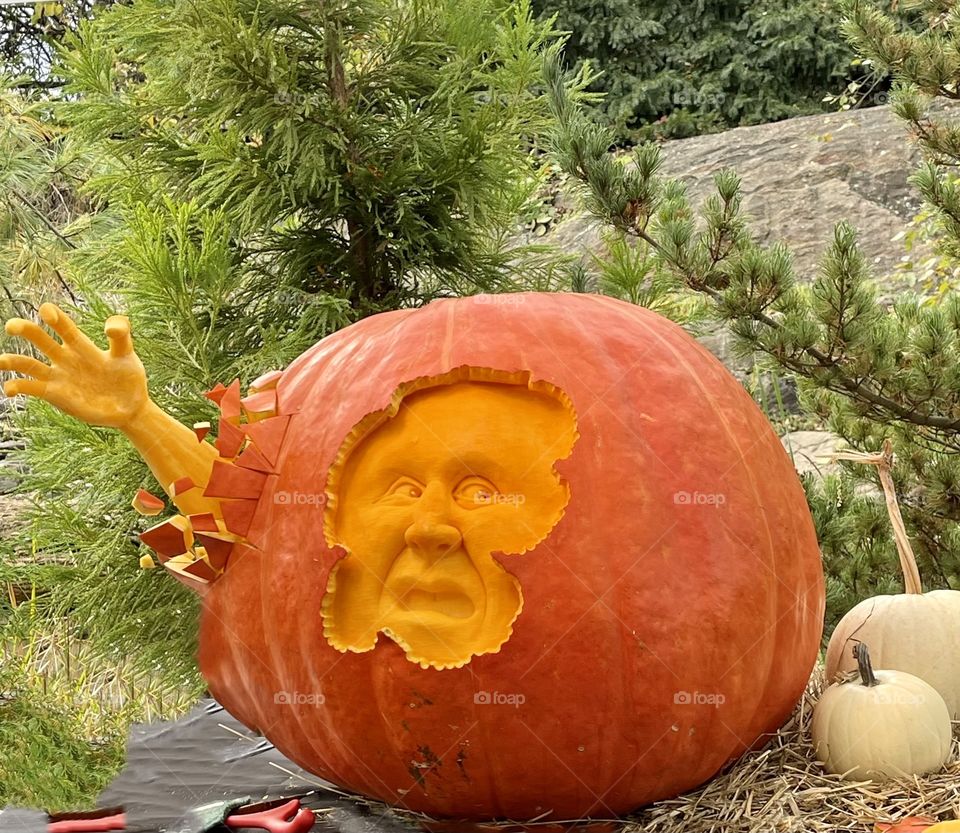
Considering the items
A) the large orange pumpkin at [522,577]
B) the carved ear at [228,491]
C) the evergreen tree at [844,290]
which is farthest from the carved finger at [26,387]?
the evergreen tree at [844,290]

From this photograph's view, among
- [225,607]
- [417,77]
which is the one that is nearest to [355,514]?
[225,607]

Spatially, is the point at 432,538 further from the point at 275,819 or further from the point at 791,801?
the point at 791,801

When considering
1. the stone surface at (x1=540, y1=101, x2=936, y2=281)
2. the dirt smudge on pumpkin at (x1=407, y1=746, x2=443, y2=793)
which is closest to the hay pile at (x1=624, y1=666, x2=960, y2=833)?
the dirt smudge on pumpkin at (x1=407, y1=746, x2=443, y2=793)

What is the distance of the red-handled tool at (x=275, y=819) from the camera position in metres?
1.33

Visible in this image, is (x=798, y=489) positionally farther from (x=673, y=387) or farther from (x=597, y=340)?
(x=597, y=340)

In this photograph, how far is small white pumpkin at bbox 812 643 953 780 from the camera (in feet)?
4.57

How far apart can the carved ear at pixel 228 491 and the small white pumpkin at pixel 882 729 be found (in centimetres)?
84

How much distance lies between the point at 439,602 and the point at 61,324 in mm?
578

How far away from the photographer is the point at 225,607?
1.50 m

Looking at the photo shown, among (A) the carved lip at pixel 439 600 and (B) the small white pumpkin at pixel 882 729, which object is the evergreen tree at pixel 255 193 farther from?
(B) the small white pumpkin at pixel 882 729

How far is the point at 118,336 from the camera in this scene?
1.35m

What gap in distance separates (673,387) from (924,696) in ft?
1.76

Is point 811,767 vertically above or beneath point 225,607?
beneath

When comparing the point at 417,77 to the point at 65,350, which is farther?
the point at 417,77
